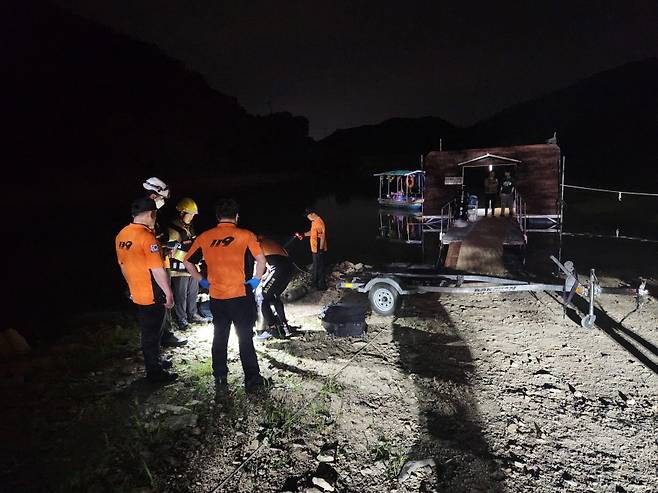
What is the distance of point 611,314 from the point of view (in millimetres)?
7258

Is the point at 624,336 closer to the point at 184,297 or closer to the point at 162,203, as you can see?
the point at 184,297

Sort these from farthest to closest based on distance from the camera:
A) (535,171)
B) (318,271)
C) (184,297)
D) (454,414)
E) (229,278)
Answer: (535,171), (318,271), (184,297), (229,278), (454,414)

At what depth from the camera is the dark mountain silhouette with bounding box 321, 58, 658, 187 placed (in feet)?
183

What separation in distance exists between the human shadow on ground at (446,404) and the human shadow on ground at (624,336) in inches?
80.0

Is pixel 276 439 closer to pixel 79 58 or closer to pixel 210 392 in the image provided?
pixel 210 392

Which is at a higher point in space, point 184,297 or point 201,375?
point 184,297

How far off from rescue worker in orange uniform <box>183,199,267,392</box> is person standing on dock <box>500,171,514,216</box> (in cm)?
1268

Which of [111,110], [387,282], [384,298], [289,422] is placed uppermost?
[111,110]

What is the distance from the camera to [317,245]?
964 centimetres

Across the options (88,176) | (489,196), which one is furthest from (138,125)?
(489,196)

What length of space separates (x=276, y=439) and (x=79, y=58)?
392 feet

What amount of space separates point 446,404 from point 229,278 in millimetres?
2524

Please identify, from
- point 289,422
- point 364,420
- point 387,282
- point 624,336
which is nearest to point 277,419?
point 289,422

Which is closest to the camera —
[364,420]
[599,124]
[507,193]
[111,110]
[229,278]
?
[364,420]
